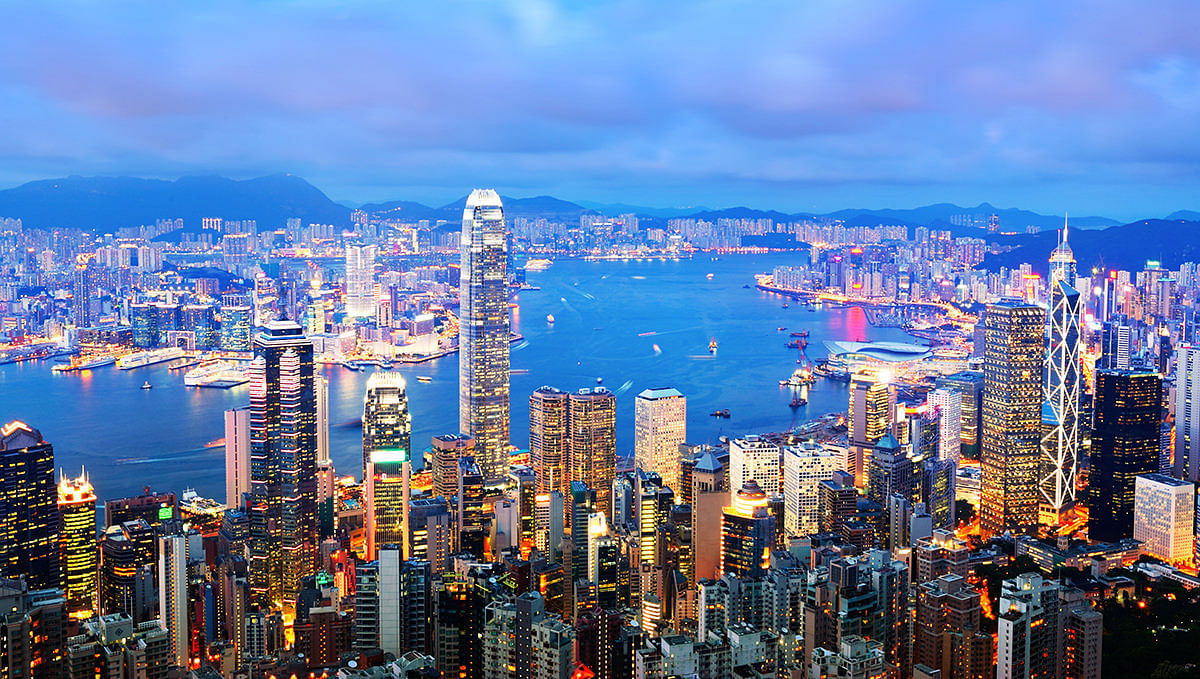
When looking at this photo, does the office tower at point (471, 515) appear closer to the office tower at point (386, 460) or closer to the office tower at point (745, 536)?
the office tower at point (386, 460)

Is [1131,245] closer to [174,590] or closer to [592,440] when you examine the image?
[592,440]

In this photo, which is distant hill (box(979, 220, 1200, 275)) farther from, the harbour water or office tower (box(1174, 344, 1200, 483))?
office tower (box(1174, 344, 1200, 483))

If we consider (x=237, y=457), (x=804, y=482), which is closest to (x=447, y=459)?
(x=237, y=457)

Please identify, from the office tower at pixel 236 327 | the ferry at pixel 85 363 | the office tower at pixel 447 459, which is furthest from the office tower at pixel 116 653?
the office tower at pixel 236 327

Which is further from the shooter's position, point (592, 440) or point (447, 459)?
point (592, 440)

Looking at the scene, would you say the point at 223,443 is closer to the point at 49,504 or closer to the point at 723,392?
the point at 49,504

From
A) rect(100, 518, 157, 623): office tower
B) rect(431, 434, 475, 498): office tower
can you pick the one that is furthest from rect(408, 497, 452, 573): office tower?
rect(100, 518, 157, 623): office tower

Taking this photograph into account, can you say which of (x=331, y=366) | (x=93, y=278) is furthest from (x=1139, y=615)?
(x=93, y=278)
